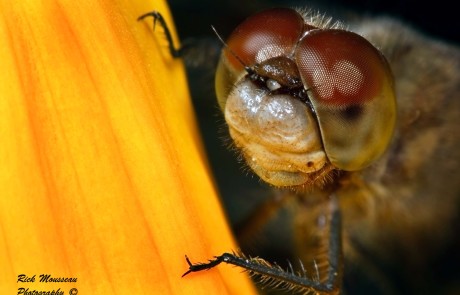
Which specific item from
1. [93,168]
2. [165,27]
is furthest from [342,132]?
[93,168]

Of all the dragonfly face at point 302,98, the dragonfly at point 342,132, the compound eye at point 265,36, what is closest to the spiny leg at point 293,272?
the dragonfly at point 342,132

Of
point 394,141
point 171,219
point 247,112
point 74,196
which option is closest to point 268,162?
point 247,112

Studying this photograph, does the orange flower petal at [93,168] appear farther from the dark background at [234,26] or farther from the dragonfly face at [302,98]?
the dark background at [234,26]

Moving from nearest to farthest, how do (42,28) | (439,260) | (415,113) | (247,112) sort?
(42,28) < (247,112) < (415,113) < (439,260)

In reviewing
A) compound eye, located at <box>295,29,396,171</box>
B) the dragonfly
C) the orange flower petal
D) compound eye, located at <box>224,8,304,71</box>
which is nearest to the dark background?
the dragonfly

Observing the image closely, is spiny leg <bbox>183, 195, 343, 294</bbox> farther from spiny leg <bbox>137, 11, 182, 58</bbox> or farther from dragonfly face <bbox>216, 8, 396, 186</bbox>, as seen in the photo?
spiny leg <bbox>137, 11, 182, 58</bbox>

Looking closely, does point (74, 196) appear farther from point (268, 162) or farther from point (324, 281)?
point (324, 281)

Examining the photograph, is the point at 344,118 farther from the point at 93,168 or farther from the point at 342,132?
the point at 93,168
